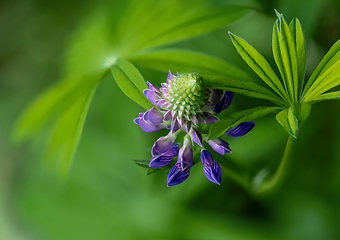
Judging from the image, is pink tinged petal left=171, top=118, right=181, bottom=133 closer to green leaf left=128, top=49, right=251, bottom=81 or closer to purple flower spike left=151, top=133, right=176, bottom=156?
purple flower spike left=151, top=133, right=176, bottom=156

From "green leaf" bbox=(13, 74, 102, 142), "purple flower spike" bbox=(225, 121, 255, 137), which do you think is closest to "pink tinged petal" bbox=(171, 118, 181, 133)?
"purple flower spike" bbox=(225, 121, 255, 137)

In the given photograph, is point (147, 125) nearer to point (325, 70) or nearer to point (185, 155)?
point (185, 155)

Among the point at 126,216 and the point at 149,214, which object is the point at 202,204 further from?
the point at 126,216

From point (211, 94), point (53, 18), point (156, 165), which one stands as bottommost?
point (156, 165)

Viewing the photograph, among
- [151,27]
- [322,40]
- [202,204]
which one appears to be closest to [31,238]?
[202,204]

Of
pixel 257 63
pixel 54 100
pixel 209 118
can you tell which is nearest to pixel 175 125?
pixel 209 118

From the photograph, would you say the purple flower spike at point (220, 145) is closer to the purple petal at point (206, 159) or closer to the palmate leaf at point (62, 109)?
the purple petal at point (206, 159)
